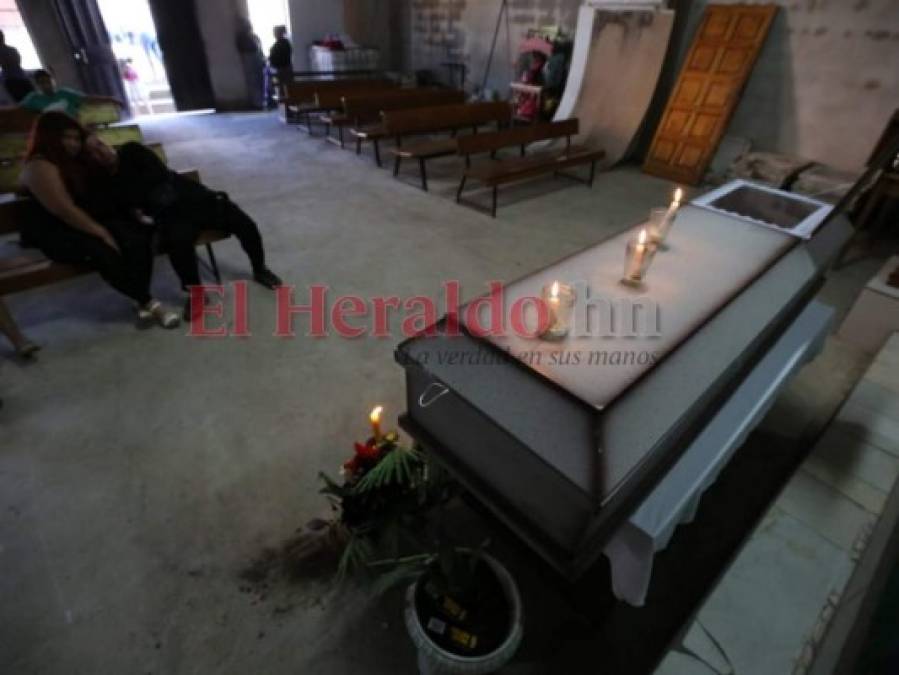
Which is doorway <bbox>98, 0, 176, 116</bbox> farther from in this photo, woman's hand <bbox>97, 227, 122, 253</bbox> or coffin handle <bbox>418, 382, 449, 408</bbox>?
coffin handle <bbox>418, 382, 449, 408</bbox>

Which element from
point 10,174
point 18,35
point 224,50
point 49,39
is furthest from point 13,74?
point 10,174

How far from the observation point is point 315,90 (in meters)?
6.67

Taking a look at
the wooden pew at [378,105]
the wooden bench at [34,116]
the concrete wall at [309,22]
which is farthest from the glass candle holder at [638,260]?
the concrete wall at [309,22]

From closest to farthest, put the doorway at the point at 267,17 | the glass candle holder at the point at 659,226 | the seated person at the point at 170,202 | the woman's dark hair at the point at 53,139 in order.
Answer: the glass candle holder at the point at 659,226 → the woman's dark hair at the point at 53,139 → the seated person at the point at 170,202 → the doorway at the point at 267,17

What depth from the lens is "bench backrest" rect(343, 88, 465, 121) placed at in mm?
5766

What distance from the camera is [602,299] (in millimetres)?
1282

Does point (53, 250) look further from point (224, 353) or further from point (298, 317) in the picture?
point (298, 317)

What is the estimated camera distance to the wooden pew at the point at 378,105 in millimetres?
5609

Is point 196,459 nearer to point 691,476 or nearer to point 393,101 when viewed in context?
point 691,476

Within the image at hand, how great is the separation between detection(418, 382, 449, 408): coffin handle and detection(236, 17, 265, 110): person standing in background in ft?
30.1

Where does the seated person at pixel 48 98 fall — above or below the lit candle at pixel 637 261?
below

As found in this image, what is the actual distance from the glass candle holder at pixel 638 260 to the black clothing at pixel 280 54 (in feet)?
27.6

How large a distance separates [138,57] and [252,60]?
13.6ft

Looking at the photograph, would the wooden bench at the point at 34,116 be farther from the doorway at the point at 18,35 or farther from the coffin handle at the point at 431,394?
the coffin handle at the point at 431,394
